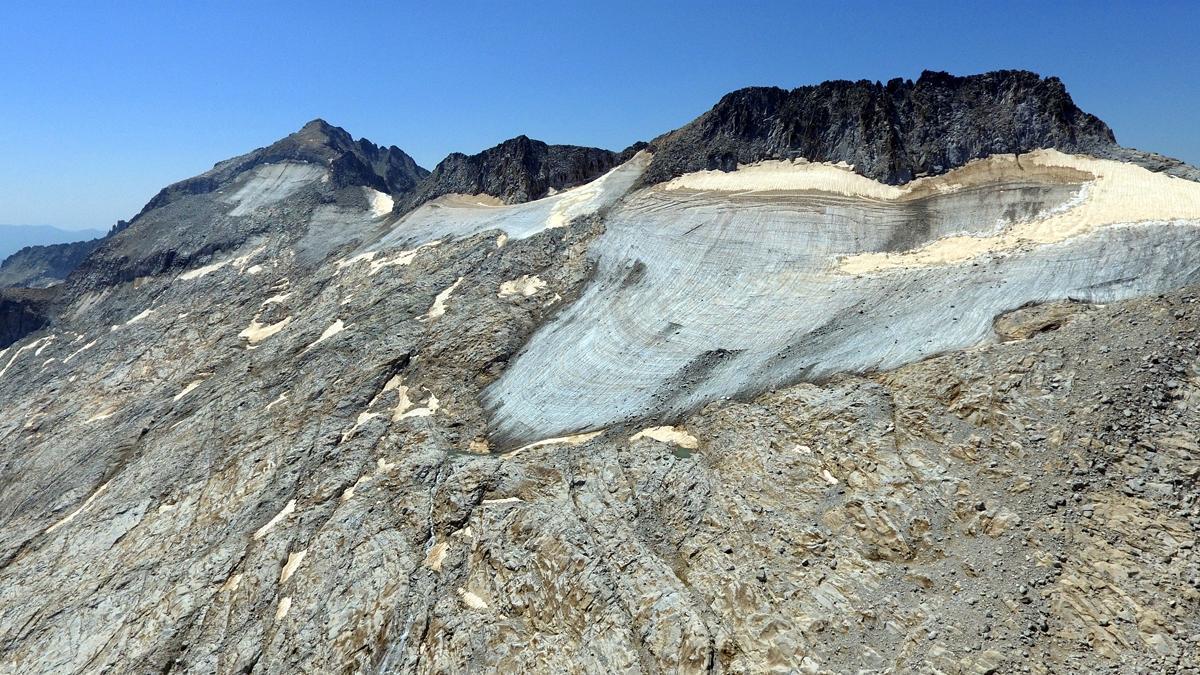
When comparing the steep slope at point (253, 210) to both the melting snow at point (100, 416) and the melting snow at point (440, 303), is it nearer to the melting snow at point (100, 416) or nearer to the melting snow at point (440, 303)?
the melting snow at point (100, 416)

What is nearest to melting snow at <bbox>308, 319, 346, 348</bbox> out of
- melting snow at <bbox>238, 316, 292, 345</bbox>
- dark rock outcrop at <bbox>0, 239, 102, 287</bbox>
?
melting snow at <bbox>238, 316, 292, 345</bbox>

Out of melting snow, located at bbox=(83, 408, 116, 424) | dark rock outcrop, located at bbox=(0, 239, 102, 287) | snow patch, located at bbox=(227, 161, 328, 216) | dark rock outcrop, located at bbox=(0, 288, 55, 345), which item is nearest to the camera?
melting snow, located at bbox=(83, 408, 116, 424)

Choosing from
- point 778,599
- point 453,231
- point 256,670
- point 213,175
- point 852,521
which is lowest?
point 256,670

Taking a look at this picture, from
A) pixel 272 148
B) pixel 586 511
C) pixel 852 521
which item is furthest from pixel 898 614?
pixel 272 148

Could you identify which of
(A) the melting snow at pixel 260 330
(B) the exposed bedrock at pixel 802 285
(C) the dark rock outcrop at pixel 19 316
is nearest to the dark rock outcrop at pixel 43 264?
(C) the dark rock outcrop at pixel 19 316

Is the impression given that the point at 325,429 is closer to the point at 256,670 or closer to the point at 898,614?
the point at 256,670

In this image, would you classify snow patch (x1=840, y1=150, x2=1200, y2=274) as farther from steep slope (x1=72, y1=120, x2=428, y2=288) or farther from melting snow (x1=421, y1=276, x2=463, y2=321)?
steep slope (x1=72, y1=120, x2=428, y2=288)
